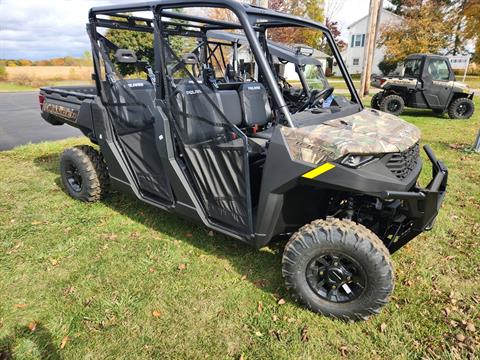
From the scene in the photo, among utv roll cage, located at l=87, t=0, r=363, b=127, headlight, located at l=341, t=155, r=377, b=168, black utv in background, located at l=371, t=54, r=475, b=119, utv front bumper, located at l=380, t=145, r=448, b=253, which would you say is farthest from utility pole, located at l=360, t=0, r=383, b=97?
headlight, located at l=341, t=155, r=377, b=168

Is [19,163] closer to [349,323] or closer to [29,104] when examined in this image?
[349,323]

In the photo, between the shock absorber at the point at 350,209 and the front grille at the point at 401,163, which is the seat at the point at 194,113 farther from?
the front grille at the point at 401,163

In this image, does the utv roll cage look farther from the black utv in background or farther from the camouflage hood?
the black utv in background

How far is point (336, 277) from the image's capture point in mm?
2410

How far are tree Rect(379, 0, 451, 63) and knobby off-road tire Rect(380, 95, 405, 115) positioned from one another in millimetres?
18599

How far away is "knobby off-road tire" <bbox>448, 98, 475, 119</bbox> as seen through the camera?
10.6 meters

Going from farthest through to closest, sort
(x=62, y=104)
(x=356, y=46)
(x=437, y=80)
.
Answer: (x=356, y=46) < (x=437, y=80) < (x=62, y=104)

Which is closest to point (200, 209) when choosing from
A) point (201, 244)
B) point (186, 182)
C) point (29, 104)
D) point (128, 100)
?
point (186, 182)

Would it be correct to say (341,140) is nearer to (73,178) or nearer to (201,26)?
(201,26)

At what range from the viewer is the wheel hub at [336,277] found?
2.39m

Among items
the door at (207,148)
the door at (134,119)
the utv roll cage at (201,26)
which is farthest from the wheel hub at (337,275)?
the door at (134,119)

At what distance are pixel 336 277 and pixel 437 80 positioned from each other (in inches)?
403

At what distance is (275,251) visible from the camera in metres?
3.32

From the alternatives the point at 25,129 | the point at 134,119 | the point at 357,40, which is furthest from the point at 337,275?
the point at 357,40
